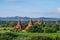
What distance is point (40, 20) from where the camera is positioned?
64375mm

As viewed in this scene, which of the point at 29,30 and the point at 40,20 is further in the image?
the point at 40,20

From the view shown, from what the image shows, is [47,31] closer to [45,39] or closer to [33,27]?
[33,27]

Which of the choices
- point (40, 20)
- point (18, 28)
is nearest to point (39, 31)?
point (18, 28)

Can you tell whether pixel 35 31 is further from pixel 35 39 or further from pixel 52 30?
pixel 35 39

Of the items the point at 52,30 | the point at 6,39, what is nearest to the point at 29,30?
the point at 52,30

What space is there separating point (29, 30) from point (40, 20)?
1564cm

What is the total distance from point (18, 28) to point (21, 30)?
0.76 m

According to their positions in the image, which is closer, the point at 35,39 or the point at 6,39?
the point at 35,39

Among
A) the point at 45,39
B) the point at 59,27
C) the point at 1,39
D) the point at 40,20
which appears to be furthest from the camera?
the point at 40,20

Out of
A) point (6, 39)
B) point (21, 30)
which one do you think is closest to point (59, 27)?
point (21, 30)

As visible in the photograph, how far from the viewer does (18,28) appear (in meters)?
50.1

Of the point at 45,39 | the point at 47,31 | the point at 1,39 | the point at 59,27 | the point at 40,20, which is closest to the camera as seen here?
the point at 45,39

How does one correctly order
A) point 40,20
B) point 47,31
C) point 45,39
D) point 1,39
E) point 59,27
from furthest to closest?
point 40,20 → point 59,27 → point 47,31 → point 1,39 → point 45,39

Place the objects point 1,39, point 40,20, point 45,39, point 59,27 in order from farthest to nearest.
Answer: point 40,20
point 59,27
point 1,39
point 45,39
